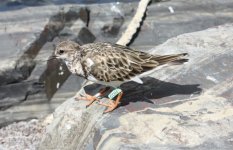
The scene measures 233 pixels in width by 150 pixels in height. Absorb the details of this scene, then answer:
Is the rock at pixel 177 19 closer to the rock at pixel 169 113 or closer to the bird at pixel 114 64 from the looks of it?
the rock at pixel 169 113

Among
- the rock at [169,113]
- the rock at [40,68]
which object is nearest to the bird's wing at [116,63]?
the rock at [169,113]

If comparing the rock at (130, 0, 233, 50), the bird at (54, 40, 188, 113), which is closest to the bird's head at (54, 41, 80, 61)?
the bird at (54, 40, 188, 113)

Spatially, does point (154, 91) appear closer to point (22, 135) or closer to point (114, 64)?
point (114, 64)

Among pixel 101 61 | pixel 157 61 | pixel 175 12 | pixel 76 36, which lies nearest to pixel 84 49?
pixel 101 61

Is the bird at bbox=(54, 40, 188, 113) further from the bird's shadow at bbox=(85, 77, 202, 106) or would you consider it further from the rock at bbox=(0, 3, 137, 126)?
the rock at bbox=(0, 3, 137, 126)

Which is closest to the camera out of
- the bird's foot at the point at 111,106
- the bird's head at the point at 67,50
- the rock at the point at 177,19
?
the bird's foot at the point at 111,106

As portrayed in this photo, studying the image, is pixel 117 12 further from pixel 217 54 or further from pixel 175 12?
pixel 217 54
